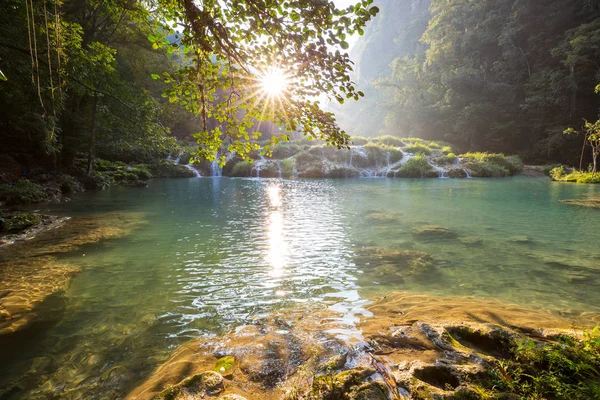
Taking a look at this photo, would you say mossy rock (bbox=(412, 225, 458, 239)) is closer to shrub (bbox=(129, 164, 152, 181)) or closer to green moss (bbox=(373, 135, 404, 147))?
shrub (bbox=(129, 164, 152, 181))

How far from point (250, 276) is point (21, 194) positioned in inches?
528

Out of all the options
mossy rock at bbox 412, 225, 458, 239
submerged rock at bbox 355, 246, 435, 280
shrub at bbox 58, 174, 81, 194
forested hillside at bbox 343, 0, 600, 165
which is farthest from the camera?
forested hillside at bbox 343, 0, 600, 165

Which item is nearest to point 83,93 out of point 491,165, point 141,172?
point 141,172

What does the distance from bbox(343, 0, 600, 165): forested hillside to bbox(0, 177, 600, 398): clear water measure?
3908cm

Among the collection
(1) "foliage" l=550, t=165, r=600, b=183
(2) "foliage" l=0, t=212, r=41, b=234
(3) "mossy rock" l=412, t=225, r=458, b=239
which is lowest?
(3) "mossy rock" l=412, t=225, r=458, b=239

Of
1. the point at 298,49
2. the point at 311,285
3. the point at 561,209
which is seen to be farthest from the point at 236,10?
the point at 561,209

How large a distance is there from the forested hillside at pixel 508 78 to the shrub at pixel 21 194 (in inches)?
2021

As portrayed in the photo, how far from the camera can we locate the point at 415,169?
1284 inches

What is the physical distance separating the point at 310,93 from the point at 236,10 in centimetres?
129

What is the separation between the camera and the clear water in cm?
323

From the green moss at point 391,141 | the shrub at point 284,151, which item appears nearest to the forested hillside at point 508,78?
the green moss at point 391,141

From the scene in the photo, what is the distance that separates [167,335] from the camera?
362 cm

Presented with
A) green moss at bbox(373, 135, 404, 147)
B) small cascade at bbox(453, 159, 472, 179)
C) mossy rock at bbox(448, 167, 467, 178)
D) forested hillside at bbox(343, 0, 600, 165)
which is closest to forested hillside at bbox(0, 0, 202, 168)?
mossy rock at bbox(448, 167, 467, 178)

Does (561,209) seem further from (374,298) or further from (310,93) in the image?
(310,93)
